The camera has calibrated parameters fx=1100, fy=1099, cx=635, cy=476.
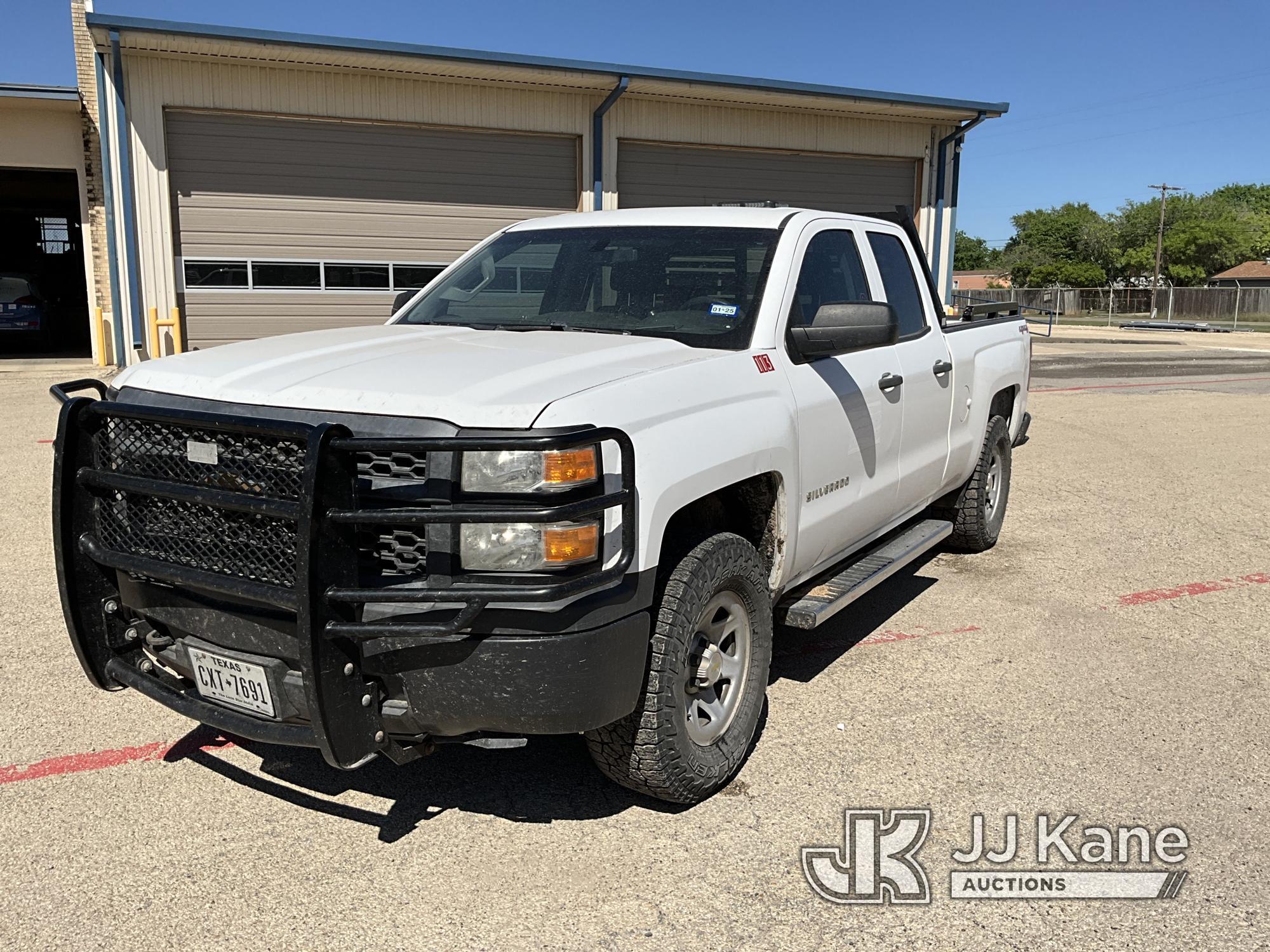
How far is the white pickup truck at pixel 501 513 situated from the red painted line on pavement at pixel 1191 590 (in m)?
2.34

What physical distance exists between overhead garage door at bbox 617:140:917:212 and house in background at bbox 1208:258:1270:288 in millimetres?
74231

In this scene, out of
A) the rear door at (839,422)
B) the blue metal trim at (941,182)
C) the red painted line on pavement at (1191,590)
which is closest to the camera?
the rear door at (839,422)

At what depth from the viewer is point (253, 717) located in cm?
314

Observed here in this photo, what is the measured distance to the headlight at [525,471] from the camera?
2.85m

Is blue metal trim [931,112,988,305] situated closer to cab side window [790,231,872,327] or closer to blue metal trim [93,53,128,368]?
blue metal trim [93,53,128,368]

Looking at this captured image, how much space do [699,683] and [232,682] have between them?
4.70 feet

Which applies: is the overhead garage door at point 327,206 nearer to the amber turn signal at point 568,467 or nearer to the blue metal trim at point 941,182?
the blue metal trim at point 941,182

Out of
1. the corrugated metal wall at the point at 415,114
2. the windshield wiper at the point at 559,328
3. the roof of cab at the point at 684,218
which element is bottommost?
the windshield wiper at the point at 559,328

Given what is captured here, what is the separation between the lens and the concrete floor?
2.97 meters

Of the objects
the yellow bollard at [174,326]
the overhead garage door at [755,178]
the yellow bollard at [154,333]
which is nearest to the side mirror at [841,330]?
the yellow bollard at [174,326]

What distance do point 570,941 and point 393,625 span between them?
95cm

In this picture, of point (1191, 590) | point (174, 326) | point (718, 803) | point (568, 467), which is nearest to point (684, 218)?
point (568, 467)

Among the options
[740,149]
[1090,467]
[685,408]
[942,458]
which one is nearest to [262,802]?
[685,408]

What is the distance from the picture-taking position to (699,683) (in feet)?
11.7
